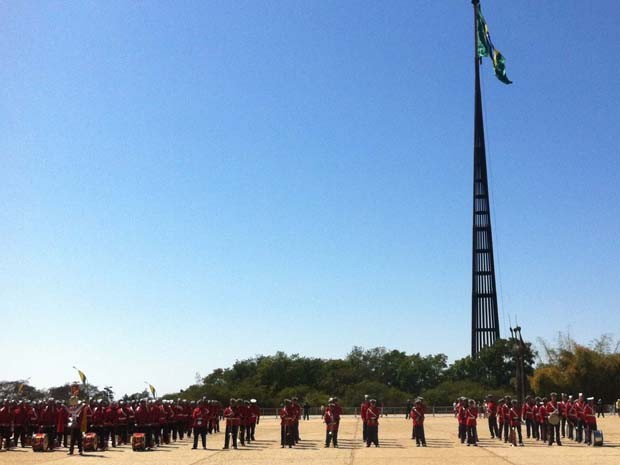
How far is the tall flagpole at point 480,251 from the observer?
8931cm

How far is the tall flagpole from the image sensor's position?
293 ft

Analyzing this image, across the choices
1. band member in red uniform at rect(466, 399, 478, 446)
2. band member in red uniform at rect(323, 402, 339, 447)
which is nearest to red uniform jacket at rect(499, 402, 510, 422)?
band member in red uniform at rect(466, 399, 478, 446)

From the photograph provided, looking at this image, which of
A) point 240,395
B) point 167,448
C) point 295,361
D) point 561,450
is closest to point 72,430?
point 167,448

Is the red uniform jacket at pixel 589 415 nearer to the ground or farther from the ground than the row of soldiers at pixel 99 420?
farther from the ground

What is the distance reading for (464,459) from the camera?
20.5 metres

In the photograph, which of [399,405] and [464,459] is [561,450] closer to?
[464,459]

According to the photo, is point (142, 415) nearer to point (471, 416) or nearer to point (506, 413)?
point (471, 416)

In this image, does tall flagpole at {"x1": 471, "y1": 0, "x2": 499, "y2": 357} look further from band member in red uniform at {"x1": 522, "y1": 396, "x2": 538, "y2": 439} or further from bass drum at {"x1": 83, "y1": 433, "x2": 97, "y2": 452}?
bass drum at {"x1": 83, "y1": 433, "x2": 97, "y2": 452}

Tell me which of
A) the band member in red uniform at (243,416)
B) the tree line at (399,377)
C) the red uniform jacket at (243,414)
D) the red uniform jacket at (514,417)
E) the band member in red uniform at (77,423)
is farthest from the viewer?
the tree line at (399,377)

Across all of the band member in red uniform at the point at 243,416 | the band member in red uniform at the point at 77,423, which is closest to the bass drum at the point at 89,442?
the band member in red uniform at the point at 77,423

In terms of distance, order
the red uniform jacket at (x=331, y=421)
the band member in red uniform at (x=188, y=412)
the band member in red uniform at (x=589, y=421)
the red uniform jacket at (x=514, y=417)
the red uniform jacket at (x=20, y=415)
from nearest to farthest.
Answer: the band member in red uniform at (x=589, y=421) → the red uniform jacket at (x=331, y=421) → the red uniform jacket at (x=514, y=417) → the red uniform jacket at (x=20, y=415) → the band member in red uniform at (x=188, y=412)

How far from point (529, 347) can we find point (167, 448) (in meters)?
61.5

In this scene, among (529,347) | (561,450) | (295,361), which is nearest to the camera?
(561,450)

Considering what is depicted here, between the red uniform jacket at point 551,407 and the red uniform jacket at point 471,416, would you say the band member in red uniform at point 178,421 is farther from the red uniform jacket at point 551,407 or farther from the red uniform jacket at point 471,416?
the red uniform jacket at point 551,407
